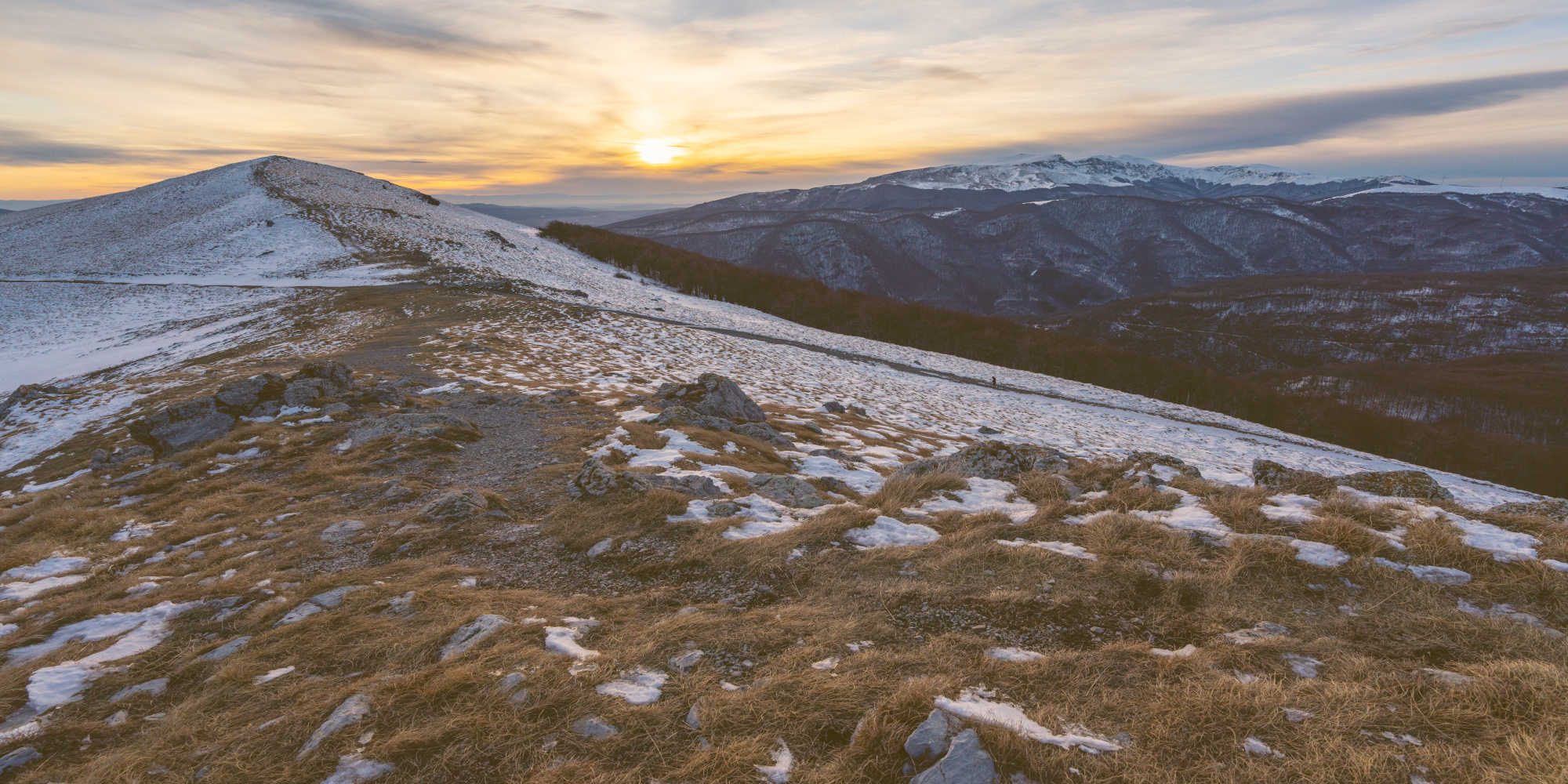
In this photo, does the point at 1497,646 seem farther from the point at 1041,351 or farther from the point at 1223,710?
the point at 1041,351

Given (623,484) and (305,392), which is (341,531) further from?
(305,392)

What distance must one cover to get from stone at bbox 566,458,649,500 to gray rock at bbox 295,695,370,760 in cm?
444

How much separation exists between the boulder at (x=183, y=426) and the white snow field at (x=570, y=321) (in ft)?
15.5

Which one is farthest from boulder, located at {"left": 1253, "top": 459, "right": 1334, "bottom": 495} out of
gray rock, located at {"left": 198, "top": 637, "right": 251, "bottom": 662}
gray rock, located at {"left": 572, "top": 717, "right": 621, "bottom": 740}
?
gray rock, located at {"left": 198, "top": 637, "right": 251, "bottom": 662}

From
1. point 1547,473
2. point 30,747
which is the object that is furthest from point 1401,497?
point 1547,473

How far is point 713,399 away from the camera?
48.6 ft

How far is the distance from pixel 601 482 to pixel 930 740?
638 cm

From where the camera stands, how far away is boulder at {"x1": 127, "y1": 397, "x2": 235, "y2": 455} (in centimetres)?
1223

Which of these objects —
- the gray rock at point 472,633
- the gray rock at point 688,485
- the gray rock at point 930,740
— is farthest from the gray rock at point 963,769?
the gray rock at point 688,485

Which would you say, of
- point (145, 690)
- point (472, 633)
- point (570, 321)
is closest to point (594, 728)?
point (472, 633)

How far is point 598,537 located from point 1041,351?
98.1 m

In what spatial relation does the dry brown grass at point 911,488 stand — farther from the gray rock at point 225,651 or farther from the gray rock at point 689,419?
the gray rock at point 225,651

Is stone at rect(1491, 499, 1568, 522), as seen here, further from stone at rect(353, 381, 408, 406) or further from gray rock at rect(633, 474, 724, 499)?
stone at rect(353, 381, 408, 406)

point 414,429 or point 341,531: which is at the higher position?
point 414,429
